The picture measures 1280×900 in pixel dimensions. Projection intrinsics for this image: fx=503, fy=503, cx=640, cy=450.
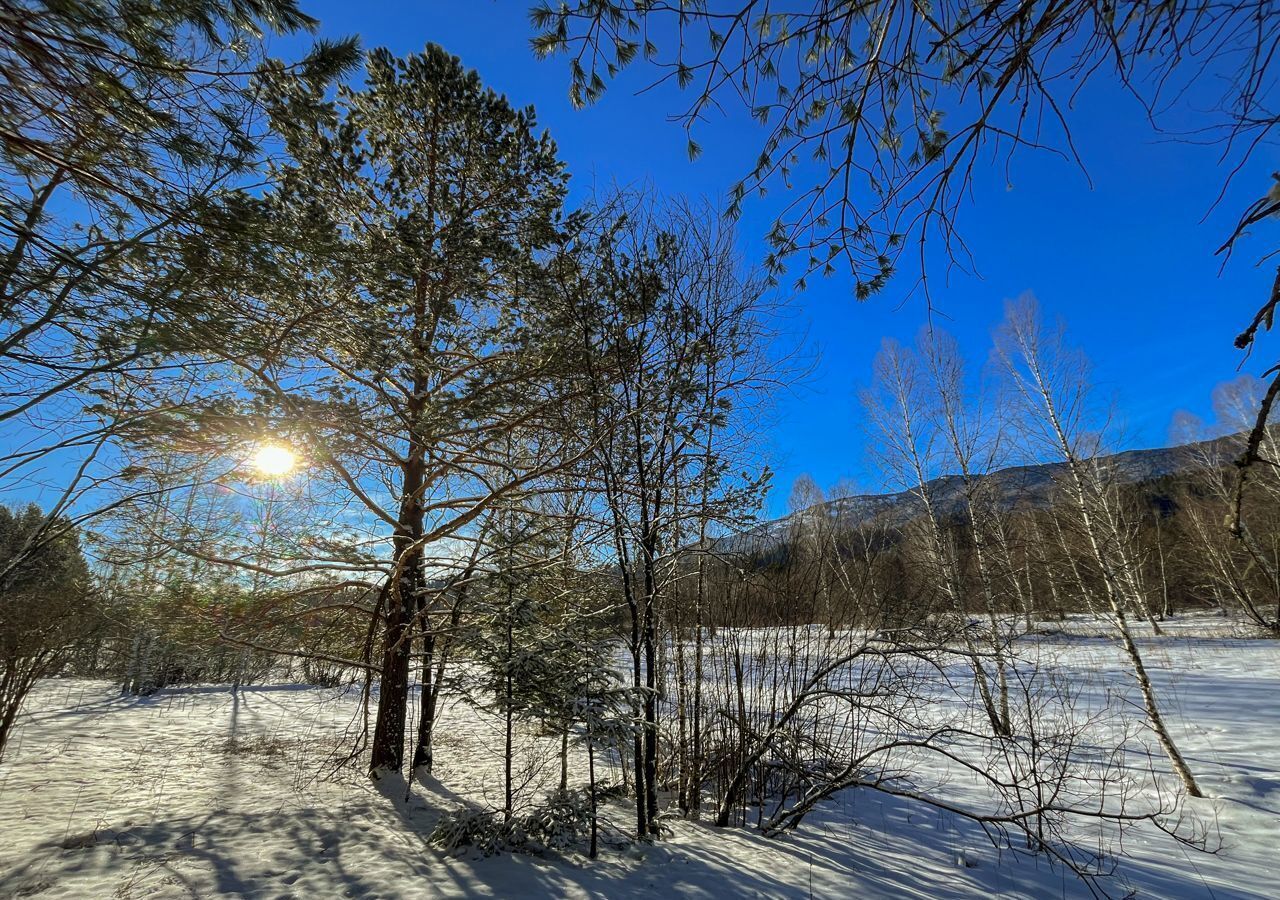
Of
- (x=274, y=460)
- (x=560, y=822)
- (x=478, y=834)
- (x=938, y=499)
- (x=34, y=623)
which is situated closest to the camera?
(x=478, y=834)

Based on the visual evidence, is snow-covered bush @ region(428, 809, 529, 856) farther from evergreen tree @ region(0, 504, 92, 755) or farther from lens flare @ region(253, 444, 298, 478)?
evergreen tree @ region(0, 504, 92, 755)

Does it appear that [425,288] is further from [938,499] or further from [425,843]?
[938,499]

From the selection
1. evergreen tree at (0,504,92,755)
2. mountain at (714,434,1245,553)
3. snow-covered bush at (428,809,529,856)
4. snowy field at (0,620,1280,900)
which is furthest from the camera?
mountain at (714,434,1245,553)

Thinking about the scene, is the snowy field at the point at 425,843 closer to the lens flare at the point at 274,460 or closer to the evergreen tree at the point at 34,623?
the evergreen tree at the point at 34,623

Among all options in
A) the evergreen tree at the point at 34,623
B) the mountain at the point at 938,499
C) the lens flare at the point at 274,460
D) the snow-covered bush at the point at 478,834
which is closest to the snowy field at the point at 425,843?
the snow-covered bush at the point at 478,834

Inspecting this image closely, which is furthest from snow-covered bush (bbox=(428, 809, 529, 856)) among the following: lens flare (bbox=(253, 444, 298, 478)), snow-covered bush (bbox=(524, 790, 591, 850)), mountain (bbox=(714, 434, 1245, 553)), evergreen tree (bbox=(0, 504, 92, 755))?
evergreen tree (bbox=(0, 504, 92, 755))

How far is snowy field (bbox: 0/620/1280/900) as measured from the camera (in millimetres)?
3973

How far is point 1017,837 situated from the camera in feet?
18.2

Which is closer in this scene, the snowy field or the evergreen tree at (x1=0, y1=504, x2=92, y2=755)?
the snowy field

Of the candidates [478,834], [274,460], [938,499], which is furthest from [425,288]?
[938,499]

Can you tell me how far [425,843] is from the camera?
15.8ft

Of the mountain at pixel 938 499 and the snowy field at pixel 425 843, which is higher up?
the mountain at pixel 938 499

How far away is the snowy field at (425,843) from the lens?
3973 millimetres

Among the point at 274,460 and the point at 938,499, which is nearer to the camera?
the point at 274,460
